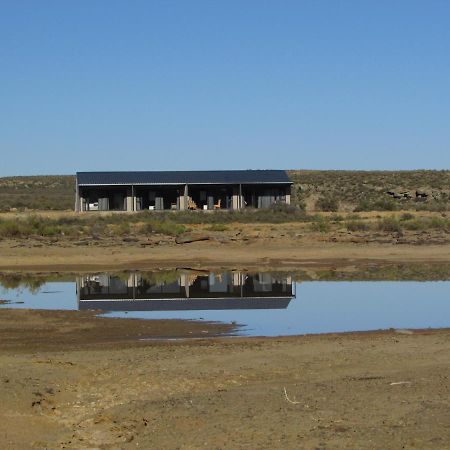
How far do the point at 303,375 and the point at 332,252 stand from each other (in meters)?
23.9

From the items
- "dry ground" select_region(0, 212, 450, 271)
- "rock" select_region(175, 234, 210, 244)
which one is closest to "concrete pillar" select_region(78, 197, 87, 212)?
"dry ground" select_region(0, 212, 450, 271)

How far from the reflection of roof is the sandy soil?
535 centimetres

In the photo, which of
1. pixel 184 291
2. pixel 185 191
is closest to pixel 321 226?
pixel 185 191

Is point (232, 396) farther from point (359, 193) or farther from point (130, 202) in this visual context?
point (359, 193)

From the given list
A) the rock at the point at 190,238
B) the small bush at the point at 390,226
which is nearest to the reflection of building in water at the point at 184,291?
the rock at the point at 190,238

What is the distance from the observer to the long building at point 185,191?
6028 cm

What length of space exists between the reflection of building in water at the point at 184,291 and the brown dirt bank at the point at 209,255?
3.12 meters

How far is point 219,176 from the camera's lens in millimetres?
61594

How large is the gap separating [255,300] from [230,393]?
12.1 metres

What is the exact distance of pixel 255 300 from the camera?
2291 centimetres

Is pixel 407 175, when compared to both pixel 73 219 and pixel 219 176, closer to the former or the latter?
pixel 219 176

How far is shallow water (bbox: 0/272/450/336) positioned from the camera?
19.0 metres

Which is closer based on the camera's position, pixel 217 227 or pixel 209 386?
pixel 209 386

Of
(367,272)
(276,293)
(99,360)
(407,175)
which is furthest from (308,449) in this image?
(407,175)
